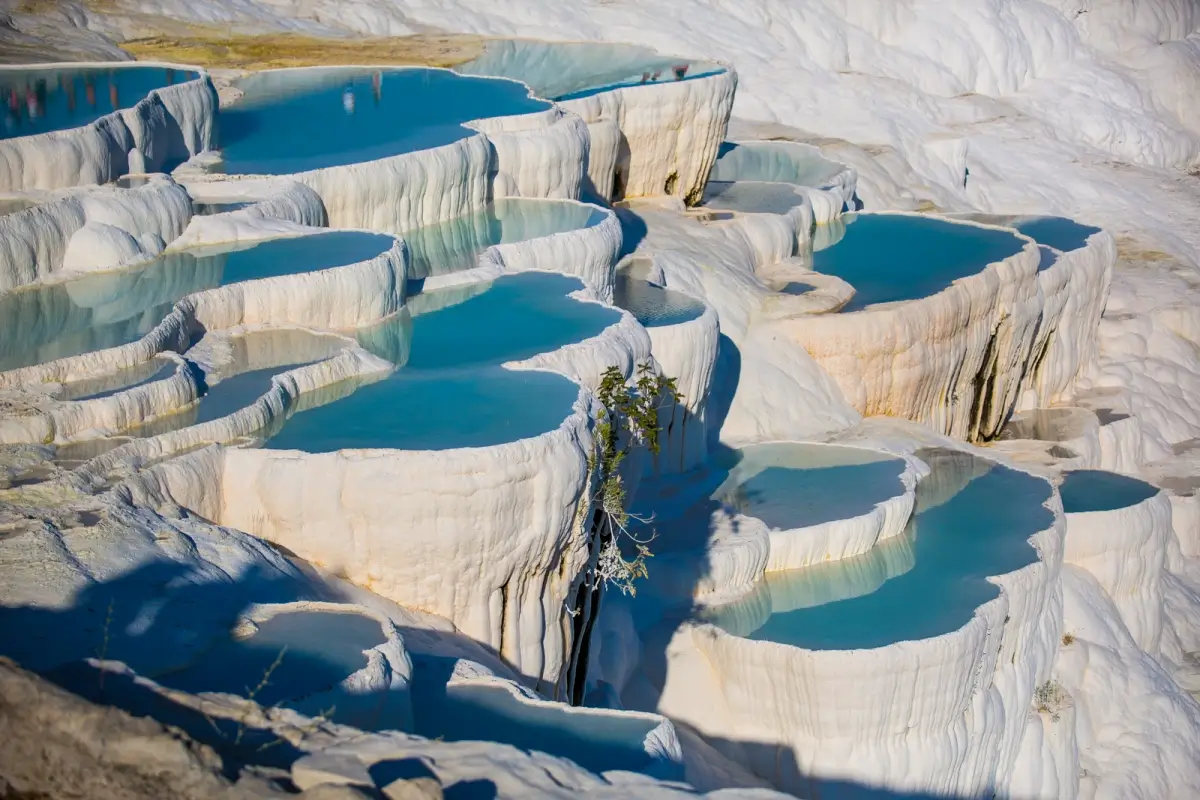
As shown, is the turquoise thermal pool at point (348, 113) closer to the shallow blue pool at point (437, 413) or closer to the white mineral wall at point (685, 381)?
the white mineral wall at point (685, 381)

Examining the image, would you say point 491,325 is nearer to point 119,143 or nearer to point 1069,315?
point 119,143

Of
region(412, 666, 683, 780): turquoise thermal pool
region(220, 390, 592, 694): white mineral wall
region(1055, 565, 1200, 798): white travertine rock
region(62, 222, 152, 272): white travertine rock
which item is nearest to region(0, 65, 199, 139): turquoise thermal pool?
region(62, 222, 152, 272): white travertine rock

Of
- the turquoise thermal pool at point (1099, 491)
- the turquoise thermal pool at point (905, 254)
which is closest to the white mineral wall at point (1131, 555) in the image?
the turquoise thermal pool at point (1099, 491)

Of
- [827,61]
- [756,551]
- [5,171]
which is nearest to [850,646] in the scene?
[756,551]

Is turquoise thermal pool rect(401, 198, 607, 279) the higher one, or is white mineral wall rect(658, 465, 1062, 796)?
turquoise thermal pool rect(401, 198, 607, 279)

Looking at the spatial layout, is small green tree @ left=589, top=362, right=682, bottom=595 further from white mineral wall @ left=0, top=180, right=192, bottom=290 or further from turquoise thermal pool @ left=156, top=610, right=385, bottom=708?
white mineral wall @ left=0, top=180, right=192, bottom=290

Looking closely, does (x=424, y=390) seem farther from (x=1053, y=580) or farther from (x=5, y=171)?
(x=1053, y=580)
